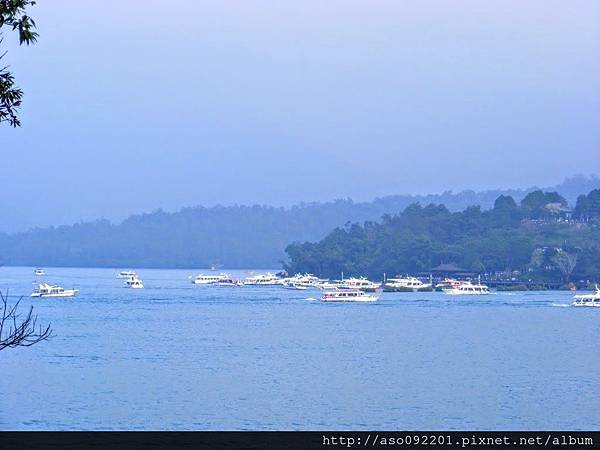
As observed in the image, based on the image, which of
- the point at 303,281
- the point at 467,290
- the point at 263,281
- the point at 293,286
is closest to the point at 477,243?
the point at 303,281

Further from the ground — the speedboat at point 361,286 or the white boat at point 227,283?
the white boat at point 227,283

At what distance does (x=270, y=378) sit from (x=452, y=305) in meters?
41.6

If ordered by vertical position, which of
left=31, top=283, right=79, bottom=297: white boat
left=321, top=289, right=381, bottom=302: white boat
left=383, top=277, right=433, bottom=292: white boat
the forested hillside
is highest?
the forested hillside

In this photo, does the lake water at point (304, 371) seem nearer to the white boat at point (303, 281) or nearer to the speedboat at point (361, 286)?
the speedboat at point (361, 286)

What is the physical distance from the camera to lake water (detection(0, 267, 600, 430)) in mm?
23922

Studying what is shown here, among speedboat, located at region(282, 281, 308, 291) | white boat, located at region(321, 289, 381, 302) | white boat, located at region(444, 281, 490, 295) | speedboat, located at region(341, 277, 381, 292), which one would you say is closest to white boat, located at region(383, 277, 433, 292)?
speedboat, located at region(341, 277, 381, 292)

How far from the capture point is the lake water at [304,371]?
78.5ft

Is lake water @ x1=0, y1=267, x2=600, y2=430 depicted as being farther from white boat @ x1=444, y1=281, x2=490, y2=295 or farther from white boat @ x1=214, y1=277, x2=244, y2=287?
white boat @ x1=214, y1=277, x2=244, y2=287

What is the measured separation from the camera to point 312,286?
104875mm

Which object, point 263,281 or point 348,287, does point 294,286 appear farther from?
point 348,287

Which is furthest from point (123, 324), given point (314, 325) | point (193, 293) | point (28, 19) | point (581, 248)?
point (581, 248)

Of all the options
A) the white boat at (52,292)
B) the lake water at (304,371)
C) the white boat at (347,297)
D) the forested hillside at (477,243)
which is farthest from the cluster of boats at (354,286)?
the white boat at (52,292)

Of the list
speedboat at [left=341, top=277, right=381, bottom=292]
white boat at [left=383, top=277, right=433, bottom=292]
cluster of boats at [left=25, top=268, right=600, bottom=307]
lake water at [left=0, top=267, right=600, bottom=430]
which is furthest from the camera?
white boat at [left=383, top=277, right=433, bottom=292]

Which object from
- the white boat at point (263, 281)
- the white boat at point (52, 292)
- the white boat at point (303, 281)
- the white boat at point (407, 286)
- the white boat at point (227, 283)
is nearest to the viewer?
the white boat at point (52, 292)
